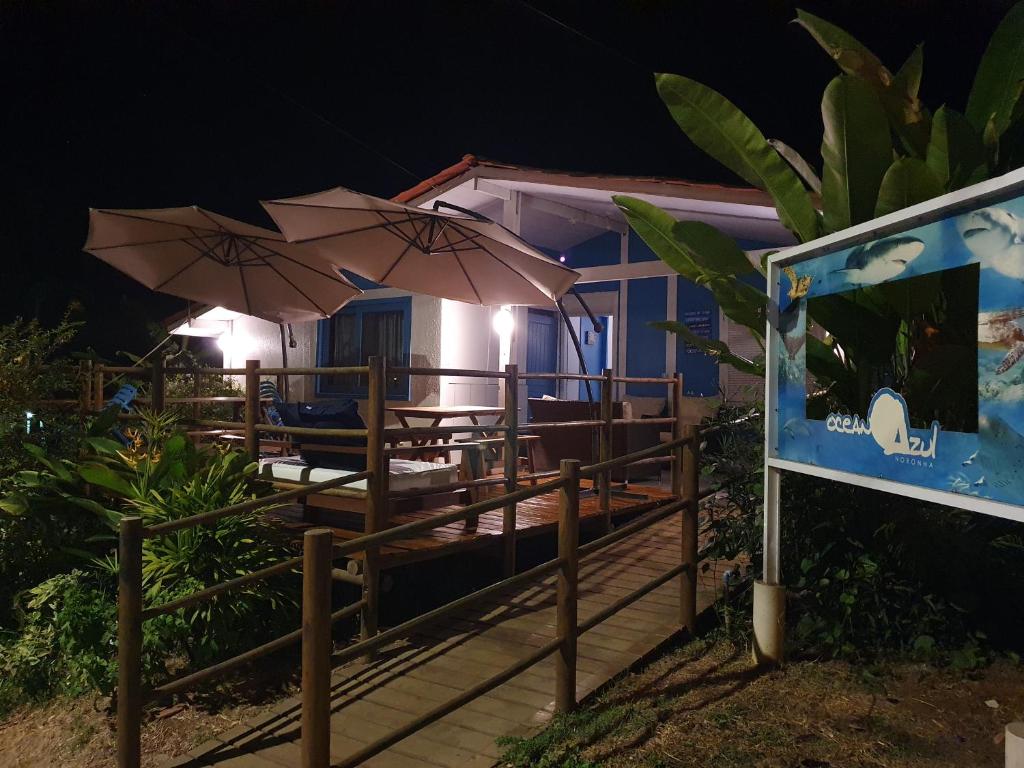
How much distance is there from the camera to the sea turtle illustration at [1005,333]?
2.16 meters

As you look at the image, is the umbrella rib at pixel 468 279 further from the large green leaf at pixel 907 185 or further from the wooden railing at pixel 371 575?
the large green leaf at pixel 907 185

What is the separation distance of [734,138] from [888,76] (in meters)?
0.74

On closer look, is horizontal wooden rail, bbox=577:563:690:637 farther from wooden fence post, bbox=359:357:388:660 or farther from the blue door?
the blue door

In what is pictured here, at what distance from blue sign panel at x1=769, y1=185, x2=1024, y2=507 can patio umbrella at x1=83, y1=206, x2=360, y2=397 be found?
5633 millimetres

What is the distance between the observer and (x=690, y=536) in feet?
14.5

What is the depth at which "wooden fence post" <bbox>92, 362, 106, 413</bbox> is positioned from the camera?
676cm

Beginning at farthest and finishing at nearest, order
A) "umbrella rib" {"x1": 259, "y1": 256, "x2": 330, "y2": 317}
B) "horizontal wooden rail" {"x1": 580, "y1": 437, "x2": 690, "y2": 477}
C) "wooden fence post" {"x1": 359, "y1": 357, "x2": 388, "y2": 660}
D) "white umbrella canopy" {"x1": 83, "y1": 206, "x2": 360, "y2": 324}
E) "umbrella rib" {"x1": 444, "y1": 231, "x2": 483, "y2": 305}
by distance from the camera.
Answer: "umbrella rib" {"x1": 259, "y1": 256, "x2": 330, "y2": 317} → "umbrella rib" {"x1": 444, "y1": 231, "x2": 483, "y2": 305} → "white umbrella canopy" {"x1": 83, "y1": 206, "x2": 360, "y2": 324} → "wooden fence post" {"x1": 359, "y1": 357, "x2": 388, "y2": 660} → "horizontal wooden rail" {"x1": 580, "y1": 437, "x2": 690, "y2": 477}

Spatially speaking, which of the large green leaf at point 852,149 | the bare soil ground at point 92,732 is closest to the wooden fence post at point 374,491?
the bare soil ground at point 92,732

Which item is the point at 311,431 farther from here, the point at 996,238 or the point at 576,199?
the point at 576,199

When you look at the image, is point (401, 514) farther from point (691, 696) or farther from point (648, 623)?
point (691, 696)

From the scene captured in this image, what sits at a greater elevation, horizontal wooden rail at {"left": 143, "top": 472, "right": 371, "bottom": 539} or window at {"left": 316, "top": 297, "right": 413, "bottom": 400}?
window at {"left": 316, "top": 297, "right": 413, "bottom": 400}

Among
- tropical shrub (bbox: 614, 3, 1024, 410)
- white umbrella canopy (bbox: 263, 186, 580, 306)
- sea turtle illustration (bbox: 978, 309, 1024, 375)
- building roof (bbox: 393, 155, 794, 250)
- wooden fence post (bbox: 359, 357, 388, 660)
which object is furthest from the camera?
building roof (bbox: 393, 155, 794, 250)

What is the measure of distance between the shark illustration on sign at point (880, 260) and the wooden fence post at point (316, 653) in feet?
7.54

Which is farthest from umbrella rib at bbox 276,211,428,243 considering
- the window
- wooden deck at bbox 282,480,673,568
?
the window
